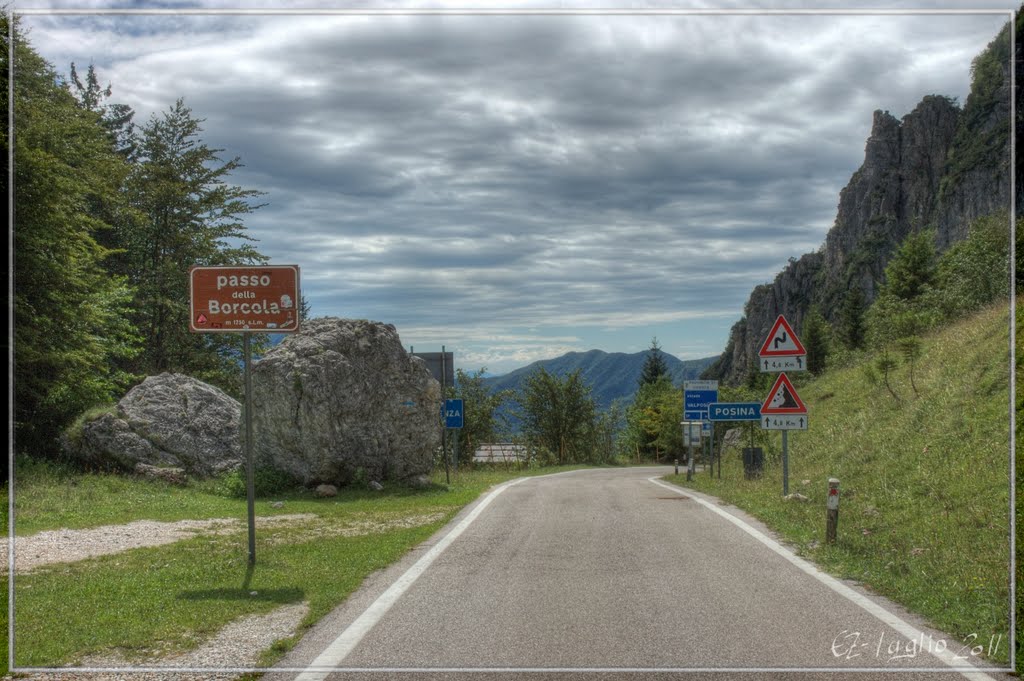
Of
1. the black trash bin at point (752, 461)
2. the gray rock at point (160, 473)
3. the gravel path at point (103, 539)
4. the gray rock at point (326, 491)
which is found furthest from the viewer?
the black trash bin at point (752, 461)

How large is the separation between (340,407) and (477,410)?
25.6 meters

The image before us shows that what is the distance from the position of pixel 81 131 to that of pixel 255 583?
831cm

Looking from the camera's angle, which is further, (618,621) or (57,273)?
(57,273)

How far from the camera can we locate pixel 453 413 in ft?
82.3

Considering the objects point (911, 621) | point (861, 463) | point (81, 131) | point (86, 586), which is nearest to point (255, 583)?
point (86, 586)

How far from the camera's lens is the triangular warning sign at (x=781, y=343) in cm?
1386

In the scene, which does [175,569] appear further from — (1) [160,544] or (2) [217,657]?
(2) [217,657]

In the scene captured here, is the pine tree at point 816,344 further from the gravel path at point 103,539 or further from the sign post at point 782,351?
the gravel path at point 103,539

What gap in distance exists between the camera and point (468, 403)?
146ft

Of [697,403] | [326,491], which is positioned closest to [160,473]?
[326,491]

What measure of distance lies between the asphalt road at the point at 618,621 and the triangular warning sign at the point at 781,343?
187 inches

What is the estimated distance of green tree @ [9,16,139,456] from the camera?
44.5ft

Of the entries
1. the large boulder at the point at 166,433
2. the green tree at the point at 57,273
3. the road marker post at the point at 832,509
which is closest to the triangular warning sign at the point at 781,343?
the road marker post at the point at 832,509

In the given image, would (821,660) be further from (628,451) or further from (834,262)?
(628,451)
